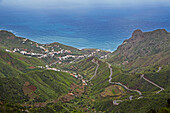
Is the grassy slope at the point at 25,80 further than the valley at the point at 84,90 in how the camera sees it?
Yes

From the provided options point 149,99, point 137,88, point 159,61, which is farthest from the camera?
point 159,61

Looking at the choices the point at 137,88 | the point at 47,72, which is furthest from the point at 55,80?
the point at 137,88

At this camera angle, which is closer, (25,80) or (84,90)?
(25,80)

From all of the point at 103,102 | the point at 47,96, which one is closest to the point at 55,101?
the point at 47,96

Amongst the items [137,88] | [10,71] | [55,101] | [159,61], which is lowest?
[55,101]

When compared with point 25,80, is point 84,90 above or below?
below

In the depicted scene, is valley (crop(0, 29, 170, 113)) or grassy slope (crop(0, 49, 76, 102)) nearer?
valley (crop(0, 29, 170, 113))

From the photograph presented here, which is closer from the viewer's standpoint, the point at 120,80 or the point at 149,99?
the point at 149,99

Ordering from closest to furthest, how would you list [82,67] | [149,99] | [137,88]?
[149,99] → [137,88] → [82,67]

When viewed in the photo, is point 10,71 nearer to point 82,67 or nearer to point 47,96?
A: point 47,96

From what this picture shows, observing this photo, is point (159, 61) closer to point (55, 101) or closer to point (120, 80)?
point (120, 80)

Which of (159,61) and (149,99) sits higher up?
(159,61)
